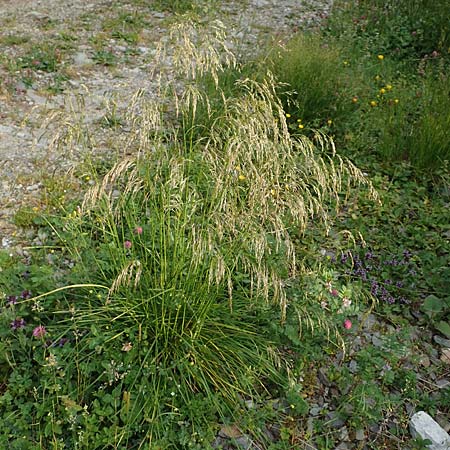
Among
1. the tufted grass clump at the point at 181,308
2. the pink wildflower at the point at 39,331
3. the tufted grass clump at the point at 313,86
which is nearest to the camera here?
the tufted grass clump at the point at 181,308

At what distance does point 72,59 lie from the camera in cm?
626

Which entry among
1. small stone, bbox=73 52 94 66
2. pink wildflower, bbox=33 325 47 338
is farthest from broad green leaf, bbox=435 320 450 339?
small stone, bbox=73 52 94 66

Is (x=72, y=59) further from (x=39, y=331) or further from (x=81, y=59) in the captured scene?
(x=39, y=331)

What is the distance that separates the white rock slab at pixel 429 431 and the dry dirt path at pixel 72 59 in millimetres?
2547

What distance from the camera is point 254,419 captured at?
274 centimetres

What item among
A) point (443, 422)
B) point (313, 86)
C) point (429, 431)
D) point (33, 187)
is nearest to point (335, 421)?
point (429, 431)

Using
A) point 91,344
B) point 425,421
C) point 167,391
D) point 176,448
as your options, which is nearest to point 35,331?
point 91,344

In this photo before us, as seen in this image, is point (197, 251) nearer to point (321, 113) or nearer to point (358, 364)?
point (358, 364)

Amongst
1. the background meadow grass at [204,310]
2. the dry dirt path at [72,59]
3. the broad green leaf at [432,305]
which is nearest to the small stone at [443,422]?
the background meadow grass at [204,310]

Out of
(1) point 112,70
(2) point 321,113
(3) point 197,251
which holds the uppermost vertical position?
(3) point 197,251

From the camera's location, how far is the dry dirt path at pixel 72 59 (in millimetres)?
4469

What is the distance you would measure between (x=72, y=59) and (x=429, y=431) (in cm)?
532

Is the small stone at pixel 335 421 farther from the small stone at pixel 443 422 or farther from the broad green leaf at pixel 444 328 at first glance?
the broad green leaf at pixel 444 328

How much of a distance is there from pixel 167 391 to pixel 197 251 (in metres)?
0.76
